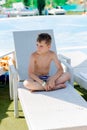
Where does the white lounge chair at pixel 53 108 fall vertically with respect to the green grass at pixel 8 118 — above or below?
above

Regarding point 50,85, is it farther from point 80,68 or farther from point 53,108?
point 80,68

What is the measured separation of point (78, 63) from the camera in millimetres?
4773

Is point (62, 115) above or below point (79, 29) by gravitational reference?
above

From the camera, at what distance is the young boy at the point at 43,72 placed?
11.5ft

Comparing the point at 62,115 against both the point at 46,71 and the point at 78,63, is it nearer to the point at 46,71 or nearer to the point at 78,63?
the point at 46,71

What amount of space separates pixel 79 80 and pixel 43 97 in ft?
2.65

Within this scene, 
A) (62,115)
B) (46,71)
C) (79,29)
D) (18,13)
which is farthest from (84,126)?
(18,13)

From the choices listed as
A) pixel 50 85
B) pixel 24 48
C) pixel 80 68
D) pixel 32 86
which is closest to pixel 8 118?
pixel 32 86

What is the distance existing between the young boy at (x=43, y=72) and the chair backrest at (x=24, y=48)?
14.7 inches

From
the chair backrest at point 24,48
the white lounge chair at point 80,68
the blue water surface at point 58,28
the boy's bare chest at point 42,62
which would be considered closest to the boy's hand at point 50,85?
the boy's bare chest at point 42,62

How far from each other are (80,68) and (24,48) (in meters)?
0.85

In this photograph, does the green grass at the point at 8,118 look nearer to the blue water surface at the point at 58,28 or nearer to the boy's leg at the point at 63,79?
the boy's leg at the point at 63,79

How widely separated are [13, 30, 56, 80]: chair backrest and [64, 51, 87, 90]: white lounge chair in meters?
0.36

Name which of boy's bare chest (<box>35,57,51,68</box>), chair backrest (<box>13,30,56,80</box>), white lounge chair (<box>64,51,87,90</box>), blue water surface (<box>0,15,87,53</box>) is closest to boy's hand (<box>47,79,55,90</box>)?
boy's bare chest (<box>35,57,51,68</box>)
